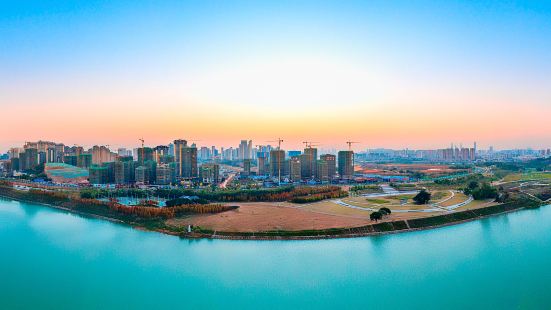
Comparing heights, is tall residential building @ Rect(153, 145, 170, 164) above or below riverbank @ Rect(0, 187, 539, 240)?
above

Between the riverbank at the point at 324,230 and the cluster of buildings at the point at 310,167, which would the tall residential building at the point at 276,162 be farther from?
the riverbank at the point at 324,230

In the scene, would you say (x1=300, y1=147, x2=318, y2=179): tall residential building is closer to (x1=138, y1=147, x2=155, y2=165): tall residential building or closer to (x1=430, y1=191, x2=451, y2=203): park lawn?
(x1=430, y1=191, x2=451, y2=203): park lawn

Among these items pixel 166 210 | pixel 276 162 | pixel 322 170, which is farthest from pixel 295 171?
pixel 166 210

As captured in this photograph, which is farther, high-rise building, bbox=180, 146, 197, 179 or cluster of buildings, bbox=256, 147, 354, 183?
high-rise building, bbox=180, 146, 197, 179

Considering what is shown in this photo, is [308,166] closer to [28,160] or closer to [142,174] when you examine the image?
[142,174]

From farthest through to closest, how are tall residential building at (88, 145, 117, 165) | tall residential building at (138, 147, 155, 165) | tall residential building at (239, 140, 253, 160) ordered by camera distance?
tall residential building at (239, 140, 253, 160)
tall residential building at (88, 145, 117, 165)
tall residential building at (138, 147, 155, 165)

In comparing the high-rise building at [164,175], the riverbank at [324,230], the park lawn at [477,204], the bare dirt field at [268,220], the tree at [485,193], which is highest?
the high-rise building at [164,175]

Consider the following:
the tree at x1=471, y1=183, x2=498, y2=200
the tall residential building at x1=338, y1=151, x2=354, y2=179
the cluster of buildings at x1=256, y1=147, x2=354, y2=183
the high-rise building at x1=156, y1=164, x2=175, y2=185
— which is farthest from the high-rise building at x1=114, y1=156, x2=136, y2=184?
the tree at x1=471, y1=183, x2=498, y2=200

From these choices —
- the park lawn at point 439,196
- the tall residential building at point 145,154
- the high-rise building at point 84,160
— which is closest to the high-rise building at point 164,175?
the tall residential building at point 145,154
